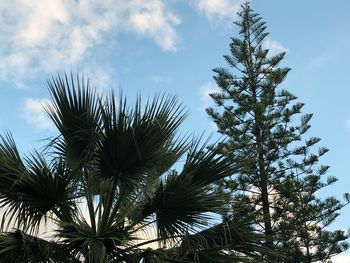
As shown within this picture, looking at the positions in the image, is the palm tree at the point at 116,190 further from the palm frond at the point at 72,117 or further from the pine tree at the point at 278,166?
the pine tree at the point at 278,166

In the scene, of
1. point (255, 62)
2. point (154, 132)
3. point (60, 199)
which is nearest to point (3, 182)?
point (60, 199)

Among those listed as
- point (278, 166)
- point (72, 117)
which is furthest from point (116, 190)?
point (278, 166)

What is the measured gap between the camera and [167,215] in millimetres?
6070

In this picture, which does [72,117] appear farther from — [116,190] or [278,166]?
[278,166]

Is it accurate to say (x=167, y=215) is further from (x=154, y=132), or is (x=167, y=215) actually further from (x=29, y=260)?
(x=29, y=260)

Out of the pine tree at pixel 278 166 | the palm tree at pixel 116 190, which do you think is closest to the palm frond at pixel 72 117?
the palm tree at pixel 116 190

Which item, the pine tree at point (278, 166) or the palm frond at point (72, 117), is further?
the pine tree at point (278, 166)

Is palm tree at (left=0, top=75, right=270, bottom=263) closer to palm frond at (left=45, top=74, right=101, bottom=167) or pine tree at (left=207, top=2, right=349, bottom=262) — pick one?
palm frond at (left=45, top=74, right=101, bottom=167)

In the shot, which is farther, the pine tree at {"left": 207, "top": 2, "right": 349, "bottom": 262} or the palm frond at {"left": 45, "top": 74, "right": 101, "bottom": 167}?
the pine tree at {"left": 207, "top": 2, "right": 349, "bottom": 262}

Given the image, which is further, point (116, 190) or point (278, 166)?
point (278, 166)

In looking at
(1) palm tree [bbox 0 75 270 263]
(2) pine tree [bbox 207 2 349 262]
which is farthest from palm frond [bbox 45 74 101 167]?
(2) pine tree [bbox 207 2 349 262]

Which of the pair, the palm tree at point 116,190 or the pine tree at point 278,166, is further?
the pine tree at point 278,166

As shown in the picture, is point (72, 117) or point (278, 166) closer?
point (72, 117)

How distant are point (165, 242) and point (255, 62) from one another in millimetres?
12997
